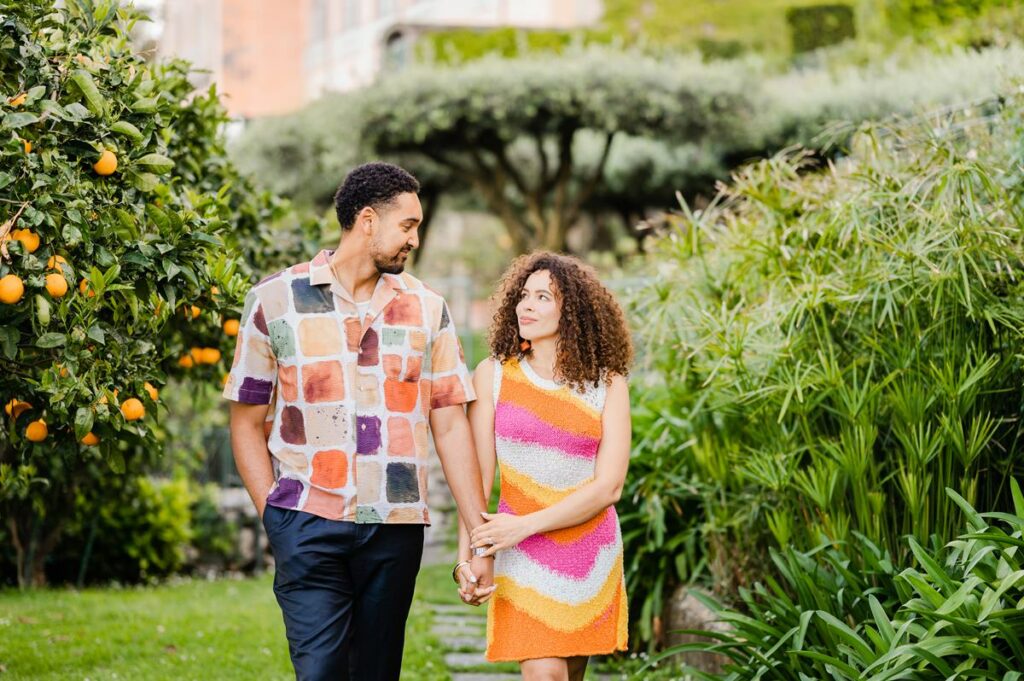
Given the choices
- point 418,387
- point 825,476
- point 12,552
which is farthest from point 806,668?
point 12,552

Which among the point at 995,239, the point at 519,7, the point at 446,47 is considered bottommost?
the point at 995,239

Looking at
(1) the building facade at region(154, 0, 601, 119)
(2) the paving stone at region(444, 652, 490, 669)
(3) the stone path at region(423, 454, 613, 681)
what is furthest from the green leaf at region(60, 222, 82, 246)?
(1) the building facade at region(154, 0, 601, 119)

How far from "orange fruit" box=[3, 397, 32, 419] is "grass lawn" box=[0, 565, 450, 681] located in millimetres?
2004


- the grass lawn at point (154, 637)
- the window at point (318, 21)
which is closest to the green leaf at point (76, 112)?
the grass lawn at point (154, 637)

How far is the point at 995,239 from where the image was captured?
429 cm

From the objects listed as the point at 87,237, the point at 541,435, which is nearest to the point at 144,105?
the point at 87,237

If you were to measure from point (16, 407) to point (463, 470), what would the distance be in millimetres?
1364

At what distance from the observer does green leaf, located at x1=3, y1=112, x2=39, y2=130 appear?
10.3 feet

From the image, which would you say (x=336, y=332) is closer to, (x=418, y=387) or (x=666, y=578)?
(x=418, y=387)

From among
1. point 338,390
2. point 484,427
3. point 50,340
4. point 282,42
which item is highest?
point 282,42

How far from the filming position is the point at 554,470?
11.0ft

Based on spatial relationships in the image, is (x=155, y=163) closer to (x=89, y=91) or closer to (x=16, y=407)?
(x=89, y=91)

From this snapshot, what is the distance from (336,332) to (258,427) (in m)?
0.35

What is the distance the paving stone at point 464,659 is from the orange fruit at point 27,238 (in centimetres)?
308
